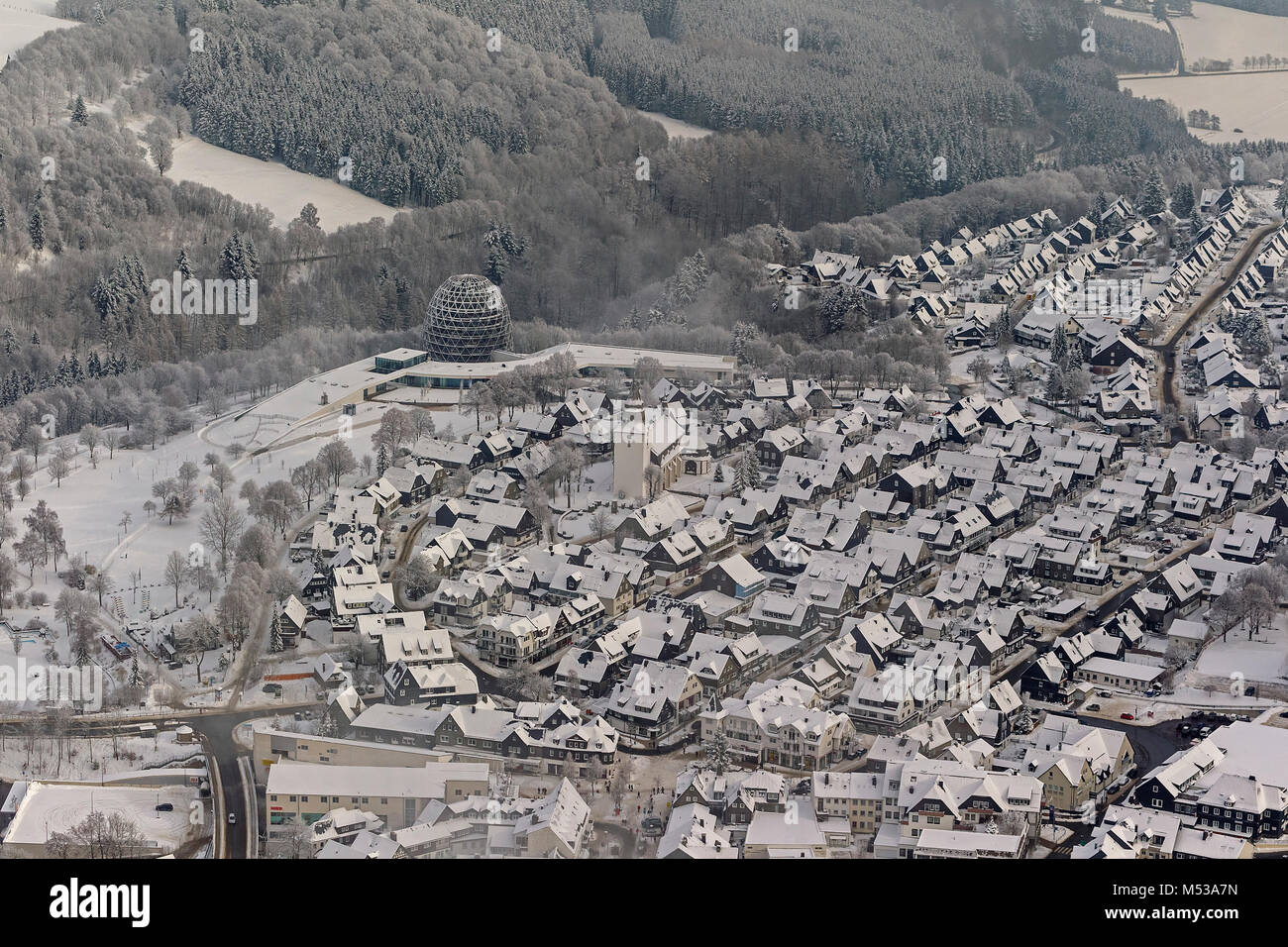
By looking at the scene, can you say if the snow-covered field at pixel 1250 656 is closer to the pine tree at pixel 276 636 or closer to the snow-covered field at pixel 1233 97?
the pine tree at pixel 276 636

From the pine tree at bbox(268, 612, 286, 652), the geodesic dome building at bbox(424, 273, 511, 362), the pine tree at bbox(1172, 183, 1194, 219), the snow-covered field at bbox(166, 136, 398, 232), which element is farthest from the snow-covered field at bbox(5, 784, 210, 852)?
the pine tree at bbox(1172, 183, 1194, 219)

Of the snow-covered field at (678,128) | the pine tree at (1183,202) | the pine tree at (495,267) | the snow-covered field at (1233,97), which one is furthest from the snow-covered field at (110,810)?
the snow-covered field at (1233,97)

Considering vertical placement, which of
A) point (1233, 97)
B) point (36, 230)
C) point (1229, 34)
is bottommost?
point (36, 230)

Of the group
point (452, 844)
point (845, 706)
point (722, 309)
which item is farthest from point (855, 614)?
point (722, 309)

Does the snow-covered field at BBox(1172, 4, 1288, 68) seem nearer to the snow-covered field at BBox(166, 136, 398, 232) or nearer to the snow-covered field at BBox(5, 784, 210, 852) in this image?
the snow-covered field at BBox(166, 136, 398, 232)

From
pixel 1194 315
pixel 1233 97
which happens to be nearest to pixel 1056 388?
pixel 1194 315

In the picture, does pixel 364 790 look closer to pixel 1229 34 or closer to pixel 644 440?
pixel 644 440

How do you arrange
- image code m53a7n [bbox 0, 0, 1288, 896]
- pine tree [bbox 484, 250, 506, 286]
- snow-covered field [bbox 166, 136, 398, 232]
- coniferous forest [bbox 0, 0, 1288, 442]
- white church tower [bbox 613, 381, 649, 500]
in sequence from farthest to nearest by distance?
snow-covered field [bbox 166, 136, 398, 232] → pine tree [bbox 484, 250, 506, 286] → coniferous forest [bbox 0, 0, 1288, 442] → white church tower [bbox 613, 381, 649, 500] → image code m53a7n [bbox 0, 0, 1288, 896]
